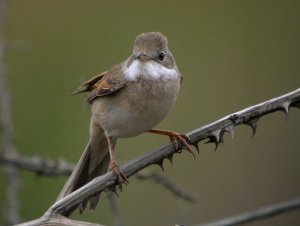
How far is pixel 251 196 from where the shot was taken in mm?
7273

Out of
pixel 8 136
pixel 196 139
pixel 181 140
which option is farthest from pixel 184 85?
pixel 196 139

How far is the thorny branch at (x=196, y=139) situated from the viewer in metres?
3.39

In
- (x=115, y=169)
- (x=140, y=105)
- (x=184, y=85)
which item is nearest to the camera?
(x=115, y=169)

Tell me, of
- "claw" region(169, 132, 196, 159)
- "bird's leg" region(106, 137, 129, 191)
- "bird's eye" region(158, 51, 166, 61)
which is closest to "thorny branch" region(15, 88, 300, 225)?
"bird's leg" region(106, 137, 129, 191)

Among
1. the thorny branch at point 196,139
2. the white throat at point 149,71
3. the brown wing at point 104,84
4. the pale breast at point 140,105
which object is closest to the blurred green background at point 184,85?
the brown wing at point 104,84

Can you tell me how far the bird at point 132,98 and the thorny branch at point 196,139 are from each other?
1.78ft

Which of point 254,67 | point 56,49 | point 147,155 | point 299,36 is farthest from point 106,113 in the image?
point 299,36

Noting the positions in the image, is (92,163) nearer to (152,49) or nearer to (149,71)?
(149,71)

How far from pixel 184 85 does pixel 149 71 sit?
3.24 metres

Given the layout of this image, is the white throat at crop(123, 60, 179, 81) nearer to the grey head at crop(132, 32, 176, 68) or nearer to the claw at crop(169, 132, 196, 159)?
the grey head at crop(132, 32, 176, 68)

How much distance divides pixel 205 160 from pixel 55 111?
1592 mm

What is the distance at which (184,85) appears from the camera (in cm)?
769

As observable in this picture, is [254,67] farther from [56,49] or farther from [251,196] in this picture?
[56,49]

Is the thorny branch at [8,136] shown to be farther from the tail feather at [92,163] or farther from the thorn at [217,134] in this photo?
the thorn at [217,134]
